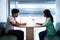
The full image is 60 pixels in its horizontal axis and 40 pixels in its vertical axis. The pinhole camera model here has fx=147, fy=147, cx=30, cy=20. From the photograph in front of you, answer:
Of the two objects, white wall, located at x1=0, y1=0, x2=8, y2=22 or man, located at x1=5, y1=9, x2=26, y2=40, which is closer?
man, located at x1=5, y1=9, x2=26, y2=40

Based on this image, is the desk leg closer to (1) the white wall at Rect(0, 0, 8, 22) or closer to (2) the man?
(2) the man

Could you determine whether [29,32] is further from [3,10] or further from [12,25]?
[3,10]

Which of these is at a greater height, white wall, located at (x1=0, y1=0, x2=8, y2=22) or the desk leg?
white wall, located at (x1=0, y1=0, x2=8, y2=22)

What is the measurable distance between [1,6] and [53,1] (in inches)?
66.0

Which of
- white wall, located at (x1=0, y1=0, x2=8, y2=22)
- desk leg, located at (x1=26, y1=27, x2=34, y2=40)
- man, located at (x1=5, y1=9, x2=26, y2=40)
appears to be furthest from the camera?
white wall, located at (x1=0, y1=0, x2=8, y2=22)

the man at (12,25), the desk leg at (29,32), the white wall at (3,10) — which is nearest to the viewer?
the man at (12,25)

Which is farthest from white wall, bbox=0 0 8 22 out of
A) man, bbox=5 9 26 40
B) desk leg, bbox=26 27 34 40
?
desk leg, bbox=26 27 34 40

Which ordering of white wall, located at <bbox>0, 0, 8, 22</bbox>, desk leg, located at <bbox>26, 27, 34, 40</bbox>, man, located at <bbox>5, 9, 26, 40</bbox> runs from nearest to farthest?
man, located at <bbox>5, 9, 26, 40</bbox> < desk leg, located at <bbox>26, 27, 34, 40</bbox> < white wall, located at <bbox>0, 0, 8, 22</bbox>

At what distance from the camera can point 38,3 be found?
4809mm

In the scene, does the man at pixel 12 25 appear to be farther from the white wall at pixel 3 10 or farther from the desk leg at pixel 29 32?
the white wall at pixel 3 10

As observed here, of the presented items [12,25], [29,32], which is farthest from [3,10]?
[29,32]

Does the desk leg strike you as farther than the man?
Yes

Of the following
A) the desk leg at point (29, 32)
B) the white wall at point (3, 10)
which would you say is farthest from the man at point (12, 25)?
the white wall at point (3, 10)

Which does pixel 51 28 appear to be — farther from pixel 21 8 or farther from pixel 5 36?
pixel 21 8
